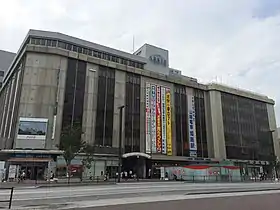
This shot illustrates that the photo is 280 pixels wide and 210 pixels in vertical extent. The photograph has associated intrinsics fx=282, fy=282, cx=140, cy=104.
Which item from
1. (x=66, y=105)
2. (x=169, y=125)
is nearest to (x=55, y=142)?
(x=66, y=105)

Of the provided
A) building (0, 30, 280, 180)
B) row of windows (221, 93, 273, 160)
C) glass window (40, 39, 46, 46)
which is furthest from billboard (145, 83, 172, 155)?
glass window (40, 39, 46, 46)

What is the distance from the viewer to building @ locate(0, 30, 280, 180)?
45.7 meters

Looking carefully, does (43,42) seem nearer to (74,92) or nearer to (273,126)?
(74,92)

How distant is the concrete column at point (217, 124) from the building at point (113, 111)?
0.74 feet

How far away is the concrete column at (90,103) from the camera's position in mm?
48750

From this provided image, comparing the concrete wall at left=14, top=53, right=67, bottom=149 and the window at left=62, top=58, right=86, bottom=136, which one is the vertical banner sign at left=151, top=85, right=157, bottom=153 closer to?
the window at left=62, top=58, right=86, bottom=136

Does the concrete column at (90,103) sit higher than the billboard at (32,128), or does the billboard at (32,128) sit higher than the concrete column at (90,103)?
the concrete column at (90,103)

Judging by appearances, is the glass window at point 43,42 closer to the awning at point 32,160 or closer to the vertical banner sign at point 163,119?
the awning at point 32,160

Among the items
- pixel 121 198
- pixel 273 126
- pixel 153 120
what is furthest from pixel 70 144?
pixel 273 126

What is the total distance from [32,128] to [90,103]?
1086 centimetres

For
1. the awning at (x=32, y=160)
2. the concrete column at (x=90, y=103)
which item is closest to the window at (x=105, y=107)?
the concrete column at (x=90, y=103)

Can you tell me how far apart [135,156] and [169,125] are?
1090 cm

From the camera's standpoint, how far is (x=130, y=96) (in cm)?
5531

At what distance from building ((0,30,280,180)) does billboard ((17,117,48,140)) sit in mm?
144
